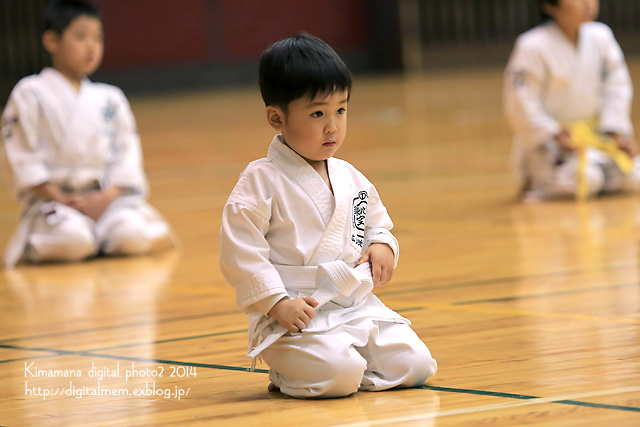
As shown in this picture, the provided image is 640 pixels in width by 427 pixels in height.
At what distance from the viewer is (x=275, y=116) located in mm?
1848

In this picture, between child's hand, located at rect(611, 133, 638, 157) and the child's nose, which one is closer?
the child's nose

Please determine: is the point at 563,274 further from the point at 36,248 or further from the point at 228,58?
the point at 228,58

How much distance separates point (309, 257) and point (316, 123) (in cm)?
21

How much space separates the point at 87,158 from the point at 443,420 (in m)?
2.38

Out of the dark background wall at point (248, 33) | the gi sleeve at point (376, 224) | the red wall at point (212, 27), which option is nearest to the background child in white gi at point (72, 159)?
the gi sleeve at point (376, 224)

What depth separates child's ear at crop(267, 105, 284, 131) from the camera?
72.0 inches

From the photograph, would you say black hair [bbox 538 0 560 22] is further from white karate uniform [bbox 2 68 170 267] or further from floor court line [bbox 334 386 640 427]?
floor court line [bbox 334 386 640 427]

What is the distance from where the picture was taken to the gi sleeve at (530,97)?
4.34 metres

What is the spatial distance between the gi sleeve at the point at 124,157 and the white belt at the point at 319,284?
6.65ft

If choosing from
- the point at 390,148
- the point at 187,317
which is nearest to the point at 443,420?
the point at 187,317

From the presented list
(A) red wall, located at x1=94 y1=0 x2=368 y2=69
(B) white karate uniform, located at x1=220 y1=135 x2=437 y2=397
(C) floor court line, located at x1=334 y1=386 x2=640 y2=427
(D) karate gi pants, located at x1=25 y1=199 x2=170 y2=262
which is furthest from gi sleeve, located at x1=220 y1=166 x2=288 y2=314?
(A) red wall, located at x1=94 y1=0 x2=368 y2=69

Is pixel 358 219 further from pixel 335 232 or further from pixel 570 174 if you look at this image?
pixel 570 174

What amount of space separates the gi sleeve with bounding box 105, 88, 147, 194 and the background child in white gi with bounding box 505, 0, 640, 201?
148cm

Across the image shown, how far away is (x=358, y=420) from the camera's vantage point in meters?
1.59
